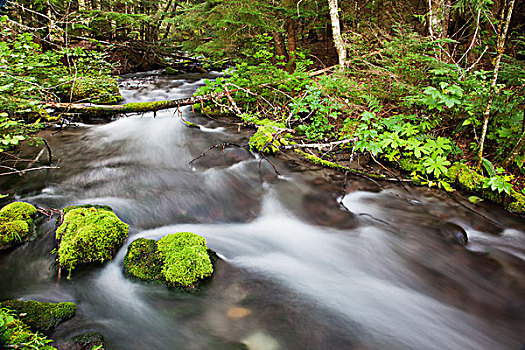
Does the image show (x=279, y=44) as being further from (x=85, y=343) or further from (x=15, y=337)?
(x=15, y=337)

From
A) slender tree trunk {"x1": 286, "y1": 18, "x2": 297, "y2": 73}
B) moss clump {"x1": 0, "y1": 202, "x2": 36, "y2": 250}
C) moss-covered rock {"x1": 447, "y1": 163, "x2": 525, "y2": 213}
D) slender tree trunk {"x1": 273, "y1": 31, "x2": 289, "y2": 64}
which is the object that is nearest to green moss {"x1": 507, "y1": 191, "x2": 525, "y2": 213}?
moss-covered rock {"x1": 447, "y1": 163, "x2": 525, "y2": 213}

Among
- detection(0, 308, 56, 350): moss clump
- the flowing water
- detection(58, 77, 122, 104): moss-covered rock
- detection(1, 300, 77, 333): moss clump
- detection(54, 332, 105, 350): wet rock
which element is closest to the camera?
detection(0, 308, 56, 350): moss clump

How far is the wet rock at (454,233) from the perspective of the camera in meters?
3.83

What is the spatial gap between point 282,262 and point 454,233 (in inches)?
98.8

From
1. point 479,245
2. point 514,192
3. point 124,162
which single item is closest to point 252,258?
point 479,245

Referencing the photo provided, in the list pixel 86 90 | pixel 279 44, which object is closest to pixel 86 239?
pixel 86 90

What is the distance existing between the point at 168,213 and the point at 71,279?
5.25ft

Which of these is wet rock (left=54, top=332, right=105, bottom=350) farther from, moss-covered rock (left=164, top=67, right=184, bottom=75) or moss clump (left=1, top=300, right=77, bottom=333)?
moss-covered rock (left=164, top=67, right=184, bottom=75)

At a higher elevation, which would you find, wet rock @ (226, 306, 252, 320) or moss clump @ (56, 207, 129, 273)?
moss clump @ (56, 207, 129, 273)

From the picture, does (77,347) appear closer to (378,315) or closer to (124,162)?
(378,315)

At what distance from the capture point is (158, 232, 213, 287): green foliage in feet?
9.56

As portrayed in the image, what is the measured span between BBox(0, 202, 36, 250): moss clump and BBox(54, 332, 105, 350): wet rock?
1.86 m

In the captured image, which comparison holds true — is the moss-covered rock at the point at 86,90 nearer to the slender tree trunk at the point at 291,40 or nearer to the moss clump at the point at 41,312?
the slender tree trunk at the point at 291,40

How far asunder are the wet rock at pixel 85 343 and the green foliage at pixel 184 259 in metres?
0.74
